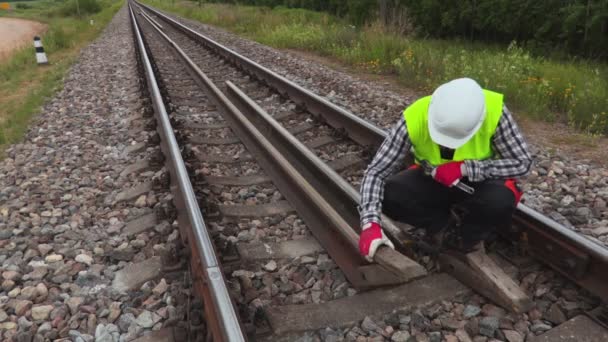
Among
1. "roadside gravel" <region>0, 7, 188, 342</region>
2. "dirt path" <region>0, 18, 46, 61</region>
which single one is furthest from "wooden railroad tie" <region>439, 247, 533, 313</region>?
"dirt path" <region>0, 18, 46, 61</region>

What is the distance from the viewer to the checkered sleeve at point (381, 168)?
2.68m

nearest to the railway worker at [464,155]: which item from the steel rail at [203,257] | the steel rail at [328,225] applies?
the steel rail at [328,225]

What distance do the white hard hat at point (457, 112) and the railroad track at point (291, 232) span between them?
26.3 inches

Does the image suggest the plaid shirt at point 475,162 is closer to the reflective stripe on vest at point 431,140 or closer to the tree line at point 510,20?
the reflective stripe on vest at point 431,140

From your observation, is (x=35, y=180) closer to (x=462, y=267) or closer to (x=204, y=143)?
(x=204, y=143)

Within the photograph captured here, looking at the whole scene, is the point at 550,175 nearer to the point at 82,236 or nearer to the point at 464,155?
the point at 464,155

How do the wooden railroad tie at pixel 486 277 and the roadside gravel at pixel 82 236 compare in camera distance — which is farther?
the roadside gravel at pixel 82 236

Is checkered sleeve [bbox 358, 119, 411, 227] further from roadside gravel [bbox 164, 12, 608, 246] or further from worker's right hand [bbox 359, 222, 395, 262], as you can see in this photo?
roadside gravel [bbox 164, 12, 608, 246]

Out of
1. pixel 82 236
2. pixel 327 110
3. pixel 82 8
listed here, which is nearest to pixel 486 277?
pixel 82 236

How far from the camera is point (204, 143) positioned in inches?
199

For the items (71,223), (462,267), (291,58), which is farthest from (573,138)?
(291,58)

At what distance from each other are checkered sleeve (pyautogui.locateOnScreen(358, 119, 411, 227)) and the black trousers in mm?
204

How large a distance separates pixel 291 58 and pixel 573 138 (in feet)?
21.5

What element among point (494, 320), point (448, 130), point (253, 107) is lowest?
point (494, 320)
